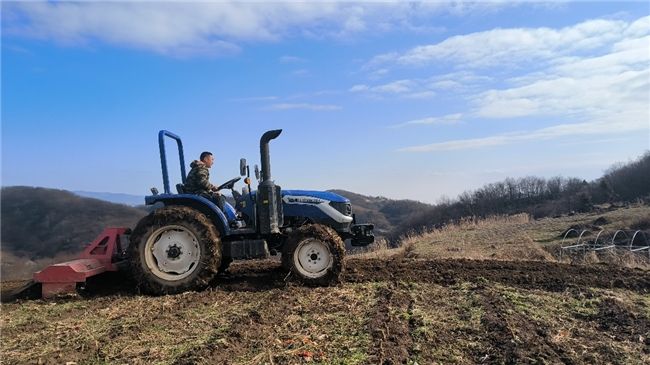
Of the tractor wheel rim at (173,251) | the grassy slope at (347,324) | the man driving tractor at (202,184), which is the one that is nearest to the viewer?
the grassy slope at (347,324)

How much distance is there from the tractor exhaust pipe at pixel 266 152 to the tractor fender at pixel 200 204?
81cm

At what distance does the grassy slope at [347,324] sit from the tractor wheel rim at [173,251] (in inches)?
19.6

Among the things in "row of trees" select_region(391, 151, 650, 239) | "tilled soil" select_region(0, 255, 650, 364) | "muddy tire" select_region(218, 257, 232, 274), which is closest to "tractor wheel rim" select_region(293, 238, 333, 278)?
"tilled soil" select_region(0, 255, 650, 364)

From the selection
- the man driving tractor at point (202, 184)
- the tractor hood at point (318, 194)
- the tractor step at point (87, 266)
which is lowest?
the tractor step at point (87, 266)

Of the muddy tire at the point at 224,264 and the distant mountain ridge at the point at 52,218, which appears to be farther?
the distant mountain ridge at the point at 52,218

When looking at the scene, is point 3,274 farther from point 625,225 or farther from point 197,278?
point 625,225

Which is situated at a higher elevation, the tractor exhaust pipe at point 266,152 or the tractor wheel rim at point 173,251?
the tractor exhaust pipe at point 266,152

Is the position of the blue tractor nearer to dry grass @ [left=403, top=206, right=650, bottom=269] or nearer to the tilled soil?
the tilled soil

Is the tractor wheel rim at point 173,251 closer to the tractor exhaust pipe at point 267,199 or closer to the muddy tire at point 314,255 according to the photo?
the tractor exhaust pipe at point 267,199

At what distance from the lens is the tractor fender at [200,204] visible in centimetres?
700

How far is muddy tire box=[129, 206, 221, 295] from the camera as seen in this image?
21.8 ft

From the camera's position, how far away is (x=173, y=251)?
22.4 ft

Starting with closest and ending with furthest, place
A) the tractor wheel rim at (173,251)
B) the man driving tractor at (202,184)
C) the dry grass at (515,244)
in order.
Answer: the tractor wheel rim at (173,251), the man driving tractor at (202,184), the dry grass at (515,244)

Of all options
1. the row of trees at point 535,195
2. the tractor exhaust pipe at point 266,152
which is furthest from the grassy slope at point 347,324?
the row of trees at point 535,195
